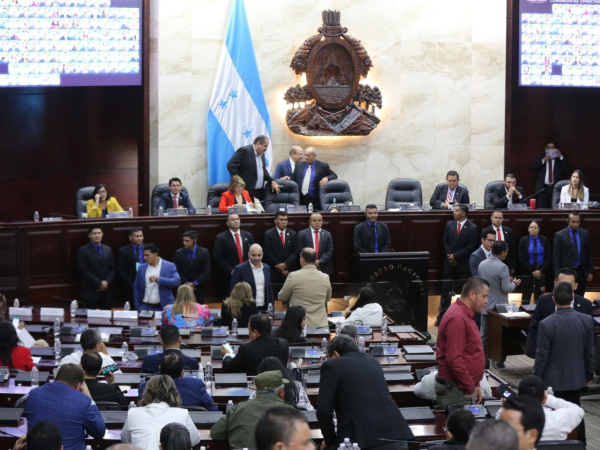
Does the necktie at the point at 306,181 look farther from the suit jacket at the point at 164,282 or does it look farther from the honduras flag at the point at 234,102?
the suit jacket at the point at 164,282

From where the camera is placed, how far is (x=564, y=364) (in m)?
7.11

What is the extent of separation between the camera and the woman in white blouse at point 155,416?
514cm

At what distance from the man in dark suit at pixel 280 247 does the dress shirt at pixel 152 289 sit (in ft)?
5.44

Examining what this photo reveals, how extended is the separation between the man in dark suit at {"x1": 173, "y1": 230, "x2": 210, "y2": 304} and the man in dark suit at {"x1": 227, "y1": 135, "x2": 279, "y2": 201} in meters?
1.70

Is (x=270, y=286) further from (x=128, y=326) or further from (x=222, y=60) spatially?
(x=222, y=60)

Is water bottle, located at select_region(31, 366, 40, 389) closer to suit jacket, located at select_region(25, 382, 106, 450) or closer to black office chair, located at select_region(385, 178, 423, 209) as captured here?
suit jacket, located at select_region(25, 382, 106, 450)

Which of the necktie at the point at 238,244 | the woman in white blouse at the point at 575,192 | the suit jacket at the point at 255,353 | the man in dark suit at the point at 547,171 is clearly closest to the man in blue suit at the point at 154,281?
the necktie at the point at 238,244

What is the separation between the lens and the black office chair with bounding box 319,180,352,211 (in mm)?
12719

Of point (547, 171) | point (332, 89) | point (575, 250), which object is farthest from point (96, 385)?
point (547, 171)

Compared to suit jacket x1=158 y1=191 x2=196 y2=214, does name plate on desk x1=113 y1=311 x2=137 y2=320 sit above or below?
below

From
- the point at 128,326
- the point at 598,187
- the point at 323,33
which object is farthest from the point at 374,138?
the point at 128,326

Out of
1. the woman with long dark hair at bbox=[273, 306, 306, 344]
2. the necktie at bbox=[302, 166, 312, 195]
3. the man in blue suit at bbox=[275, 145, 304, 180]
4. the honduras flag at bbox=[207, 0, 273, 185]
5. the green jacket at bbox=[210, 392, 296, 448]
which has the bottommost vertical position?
the green jacket at bbox=[210, 392, 296, 448]

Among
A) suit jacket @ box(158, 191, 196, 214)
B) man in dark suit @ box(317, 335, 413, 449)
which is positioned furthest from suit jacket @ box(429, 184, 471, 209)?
man in dark suit @ box(317, 335, 413, 449)

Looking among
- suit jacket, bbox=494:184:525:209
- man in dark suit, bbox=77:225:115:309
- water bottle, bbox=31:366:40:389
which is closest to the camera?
water bottle, bbox=31:366:40:389
